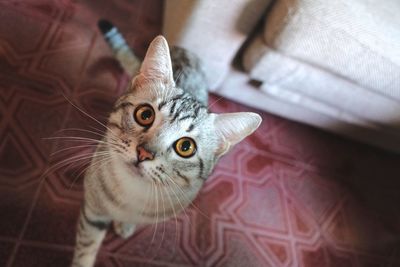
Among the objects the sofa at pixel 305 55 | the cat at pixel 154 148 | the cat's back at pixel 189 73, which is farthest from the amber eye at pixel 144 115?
the sofa at pixel 305 55

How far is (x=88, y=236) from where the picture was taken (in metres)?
0.89

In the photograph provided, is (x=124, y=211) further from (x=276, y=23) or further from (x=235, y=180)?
(x=276, y=23)

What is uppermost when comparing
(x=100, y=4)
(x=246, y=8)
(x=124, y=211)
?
(x=246, y=8)

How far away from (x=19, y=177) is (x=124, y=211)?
0.42 meters

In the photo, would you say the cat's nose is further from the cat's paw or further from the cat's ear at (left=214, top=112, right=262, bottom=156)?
the cat's paw

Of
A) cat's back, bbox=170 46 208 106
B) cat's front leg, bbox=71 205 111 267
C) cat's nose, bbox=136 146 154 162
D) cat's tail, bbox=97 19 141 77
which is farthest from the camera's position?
cat's tail, bbox=97 19 141 77

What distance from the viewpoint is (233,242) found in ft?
3.87

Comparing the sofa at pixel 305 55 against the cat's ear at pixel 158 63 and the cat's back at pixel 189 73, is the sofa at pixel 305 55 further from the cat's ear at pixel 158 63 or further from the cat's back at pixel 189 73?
the cat's ear at pixel 158 63

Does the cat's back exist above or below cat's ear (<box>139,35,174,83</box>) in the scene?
above

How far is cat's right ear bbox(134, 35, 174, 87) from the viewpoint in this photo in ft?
2.35

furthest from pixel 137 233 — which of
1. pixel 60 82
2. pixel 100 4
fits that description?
pixel 100 4

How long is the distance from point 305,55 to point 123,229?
31.9 inches

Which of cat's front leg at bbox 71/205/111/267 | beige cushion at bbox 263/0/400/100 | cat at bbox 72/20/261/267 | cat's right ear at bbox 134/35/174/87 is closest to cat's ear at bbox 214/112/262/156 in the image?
cat at bbox 72/20/261/267

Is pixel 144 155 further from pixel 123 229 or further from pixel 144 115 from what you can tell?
pixel 123 229
